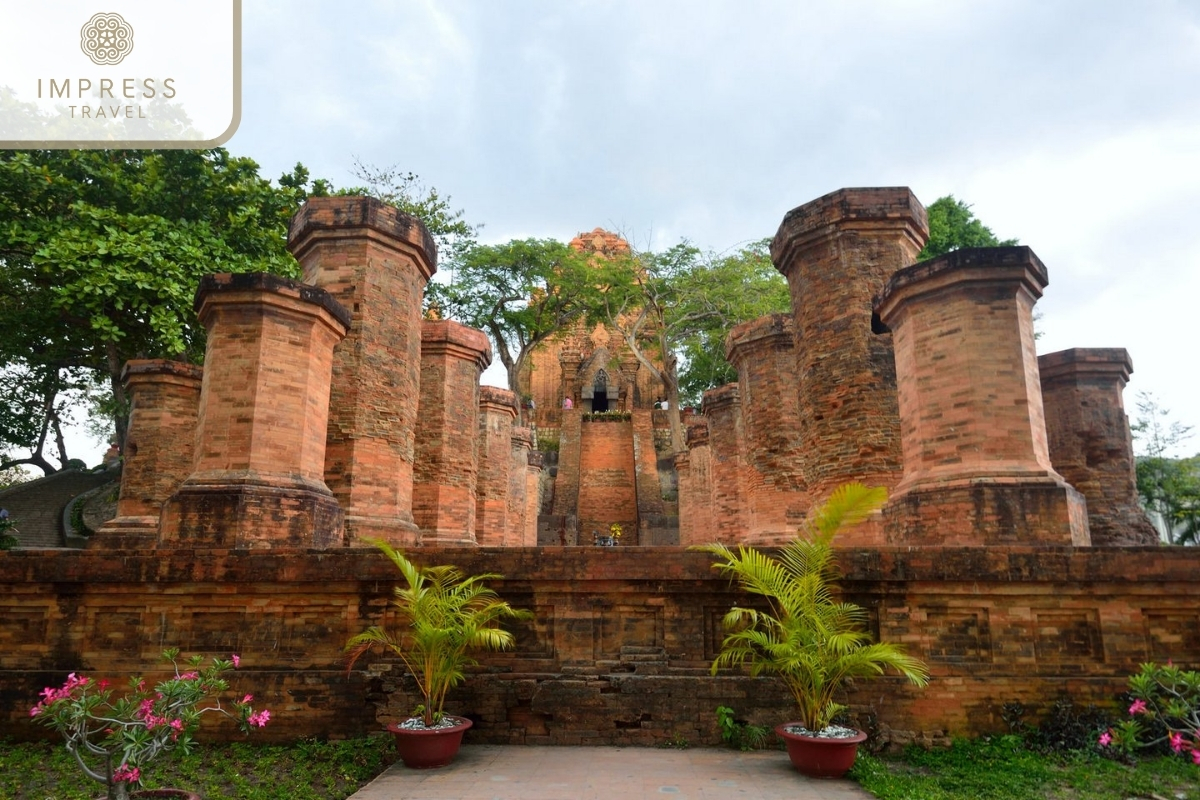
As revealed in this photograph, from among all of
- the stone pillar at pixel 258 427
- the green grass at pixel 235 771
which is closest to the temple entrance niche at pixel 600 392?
the stone pillar at pixel 258 427

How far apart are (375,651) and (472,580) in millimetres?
1175

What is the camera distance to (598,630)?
6.23 meters

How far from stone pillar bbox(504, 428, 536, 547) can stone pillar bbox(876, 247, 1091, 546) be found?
14779mm

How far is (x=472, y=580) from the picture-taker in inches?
227

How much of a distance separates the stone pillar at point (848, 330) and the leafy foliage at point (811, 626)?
4663 mm

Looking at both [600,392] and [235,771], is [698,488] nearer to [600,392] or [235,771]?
[235,771]

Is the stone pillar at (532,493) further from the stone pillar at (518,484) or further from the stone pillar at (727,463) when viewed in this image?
the stone pillar at (727,463)

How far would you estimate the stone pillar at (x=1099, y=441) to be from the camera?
12.1 m

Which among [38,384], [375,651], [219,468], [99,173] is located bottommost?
[375,651]

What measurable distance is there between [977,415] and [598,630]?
4.58 meters

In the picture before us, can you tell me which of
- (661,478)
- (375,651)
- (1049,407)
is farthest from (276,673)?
(661,478)

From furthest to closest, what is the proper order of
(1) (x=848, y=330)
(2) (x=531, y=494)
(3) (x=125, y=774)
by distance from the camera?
(2) (x=531, y=494), (1) (x=848, y=330), (3) (x=125, y=774)

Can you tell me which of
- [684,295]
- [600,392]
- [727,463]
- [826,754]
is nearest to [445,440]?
[727,463]

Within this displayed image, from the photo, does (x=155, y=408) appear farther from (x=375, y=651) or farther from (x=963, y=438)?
(x=963, y=438)
